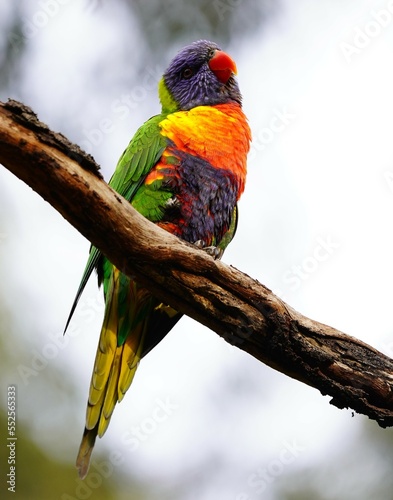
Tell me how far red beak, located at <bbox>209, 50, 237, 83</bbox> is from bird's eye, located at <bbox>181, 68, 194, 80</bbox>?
0.50ft

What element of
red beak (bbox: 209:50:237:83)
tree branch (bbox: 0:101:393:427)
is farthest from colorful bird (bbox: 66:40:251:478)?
tree branch (bbox: 0:101:393:427)

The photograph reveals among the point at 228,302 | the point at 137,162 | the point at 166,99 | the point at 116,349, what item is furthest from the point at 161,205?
the point at 166,99

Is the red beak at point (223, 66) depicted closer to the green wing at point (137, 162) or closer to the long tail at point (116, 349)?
the green wing at point (137, 162)

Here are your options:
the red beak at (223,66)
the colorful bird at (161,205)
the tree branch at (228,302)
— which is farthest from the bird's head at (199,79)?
the tree branch at (228,302)

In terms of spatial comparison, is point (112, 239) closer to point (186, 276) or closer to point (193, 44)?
point (186, 276)

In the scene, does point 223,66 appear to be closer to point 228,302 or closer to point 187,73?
point 187,73

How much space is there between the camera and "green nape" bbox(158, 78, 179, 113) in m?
4.24

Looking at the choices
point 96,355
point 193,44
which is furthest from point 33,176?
point 193,44

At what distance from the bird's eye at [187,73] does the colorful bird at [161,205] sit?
0.50 meters

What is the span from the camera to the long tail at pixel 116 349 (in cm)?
324

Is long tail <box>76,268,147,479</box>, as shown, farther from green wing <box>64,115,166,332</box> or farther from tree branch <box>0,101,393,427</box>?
tree branch <box>0,101,393,427</box>

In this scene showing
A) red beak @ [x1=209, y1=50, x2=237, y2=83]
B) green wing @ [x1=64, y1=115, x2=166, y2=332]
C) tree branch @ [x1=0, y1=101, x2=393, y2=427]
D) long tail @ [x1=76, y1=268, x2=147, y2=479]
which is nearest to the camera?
tree branch @ [x1=0, y1=101, x2=393, y2=427]

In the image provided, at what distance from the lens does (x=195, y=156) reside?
3525 mm

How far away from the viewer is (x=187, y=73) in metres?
4.45
